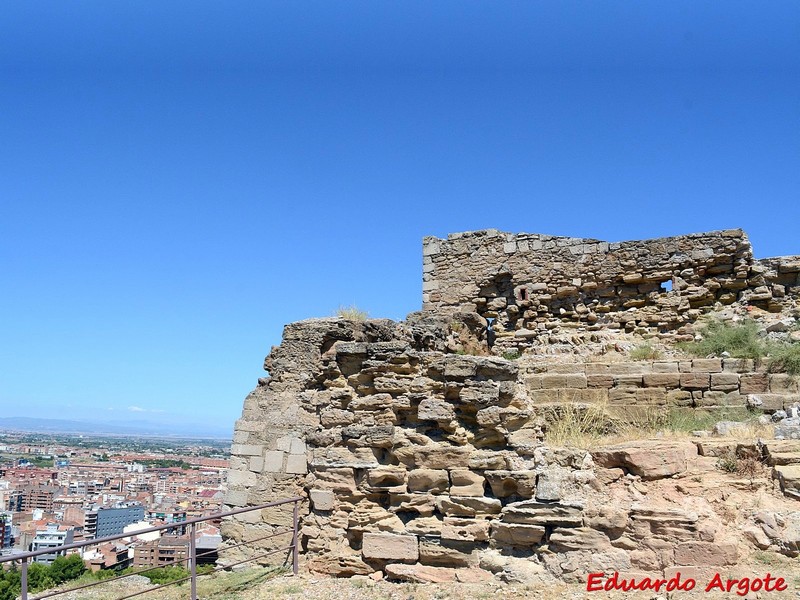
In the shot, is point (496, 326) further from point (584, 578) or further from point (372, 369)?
point (584, 578)

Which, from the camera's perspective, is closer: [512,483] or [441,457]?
[512,483]

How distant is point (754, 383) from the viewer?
8.62 metres

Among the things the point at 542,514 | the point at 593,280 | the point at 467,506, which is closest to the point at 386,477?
the point at 467,506

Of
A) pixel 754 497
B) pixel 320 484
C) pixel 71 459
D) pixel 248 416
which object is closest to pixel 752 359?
pixel 754 497

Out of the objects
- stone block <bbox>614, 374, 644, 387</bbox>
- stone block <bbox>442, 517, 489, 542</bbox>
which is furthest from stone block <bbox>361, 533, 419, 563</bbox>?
stone block <bbox>614, 374, 644, 387</bbox>

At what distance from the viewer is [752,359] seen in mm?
8938

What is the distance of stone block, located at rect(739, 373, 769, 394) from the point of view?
8.55 m

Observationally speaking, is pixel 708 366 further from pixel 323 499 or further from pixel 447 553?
pixel 323 499

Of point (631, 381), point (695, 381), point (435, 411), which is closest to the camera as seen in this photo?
point (435, 411)

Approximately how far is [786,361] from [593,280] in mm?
4630

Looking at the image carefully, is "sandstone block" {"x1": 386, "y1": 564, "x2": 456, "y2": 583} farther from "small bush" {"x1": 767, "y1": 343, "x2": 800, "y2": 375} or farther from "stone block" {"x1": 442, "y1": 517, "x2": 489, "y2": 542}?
"small bush" {"x1": 767, "y1": 343, "x2": 800, "y2": 375}

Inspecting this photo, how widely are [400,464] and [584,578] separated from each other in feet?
6.91

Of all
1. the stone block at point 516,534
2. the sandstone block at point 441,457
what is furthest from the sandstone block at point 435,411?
the stone block at point 516,534

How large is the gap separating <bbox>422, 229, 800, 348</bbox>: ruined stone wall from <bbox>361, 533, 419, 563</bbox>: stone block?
25.3 ft
